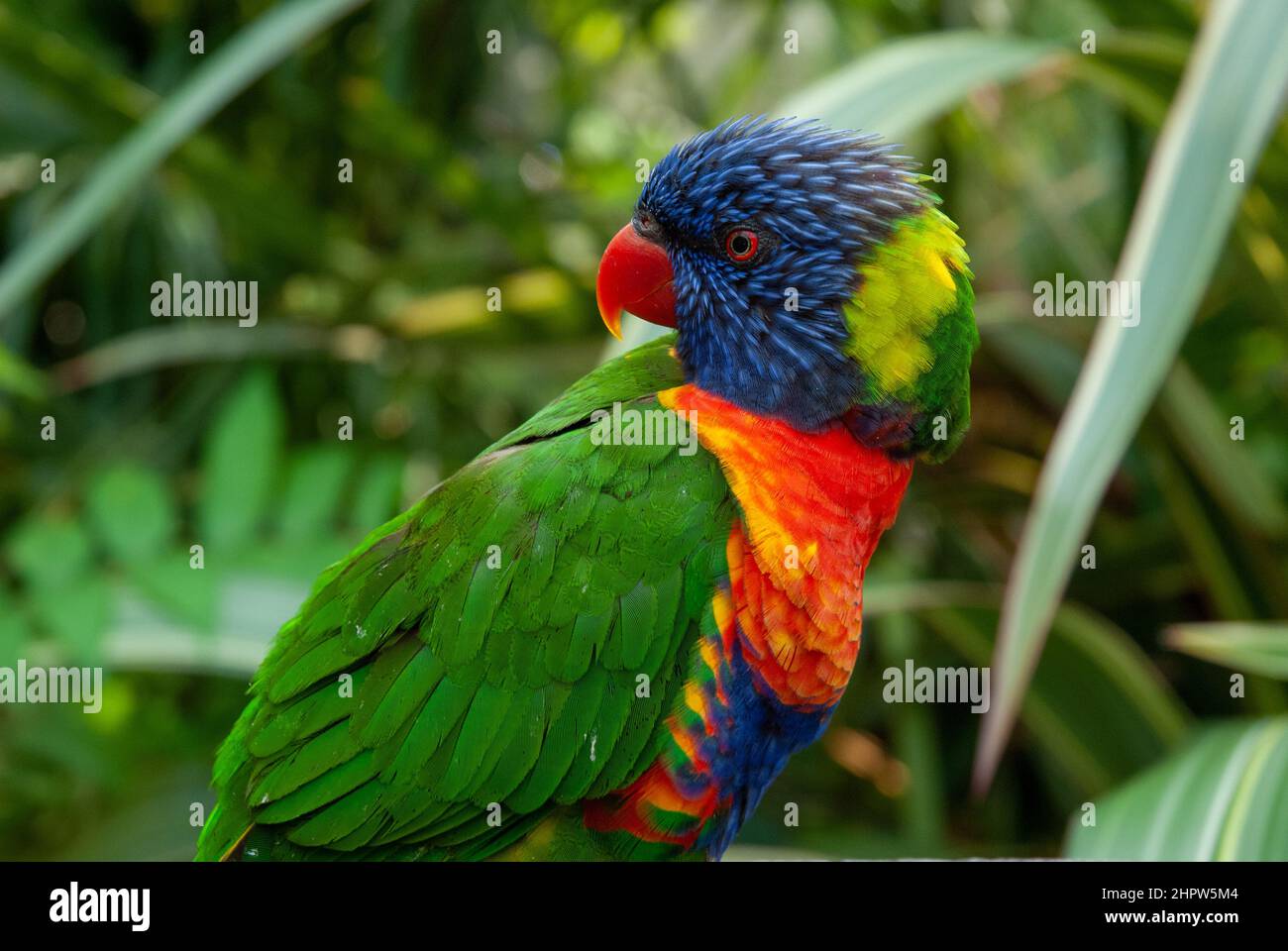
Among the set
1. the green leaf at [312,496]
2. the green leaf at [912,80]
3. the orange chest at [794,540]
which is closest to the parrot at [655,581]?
the orange chest at [794,540]

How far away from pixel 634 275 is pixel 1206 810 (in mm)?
853

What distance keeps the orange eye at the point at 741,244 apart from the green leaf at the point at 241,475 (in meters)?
0.95

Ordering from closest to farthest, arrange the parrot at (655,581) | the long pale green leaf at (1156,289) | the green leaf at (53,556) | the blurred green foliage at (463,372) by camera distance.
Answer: the parrot at (655,581)
the long pale green leaf at (1156,289)
the green leaf at (53,556)
the blurred green foliage at (463,372)

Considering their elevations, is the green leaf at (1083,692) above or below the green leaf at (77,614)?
below

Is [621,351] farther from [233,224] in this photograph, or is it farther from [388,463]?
[233,224]

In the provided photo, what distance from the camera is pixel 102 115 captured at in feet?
7.22

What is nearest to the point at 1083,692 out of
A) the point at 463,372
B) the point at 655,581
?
the point at 655,581

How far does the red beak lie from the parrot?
0.05 m

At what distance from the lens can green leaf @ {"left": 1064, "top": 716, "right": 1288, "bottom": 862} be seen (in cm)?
121

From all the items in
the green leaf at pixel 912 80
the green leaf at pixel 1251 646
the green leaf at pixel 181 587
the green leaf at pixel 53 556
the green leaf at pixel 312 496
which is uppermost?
the green leaf at pixel 912 80

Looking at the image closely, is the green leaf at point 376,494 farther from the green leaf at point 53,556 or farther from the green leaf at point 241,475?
the green leaf at point 53,556

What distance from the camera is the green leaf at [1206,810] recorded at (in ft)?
3.96

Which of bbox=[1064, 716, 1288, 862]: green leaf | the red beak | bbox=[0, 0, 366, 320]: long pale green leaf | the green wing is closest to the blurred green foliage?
bbox=[0, 0, 366, 320]: long pale green leaf

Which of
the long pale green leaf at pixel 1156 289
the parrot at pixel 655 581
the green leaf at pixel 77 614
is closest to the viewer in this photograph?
the parrot at pixel 655 581
